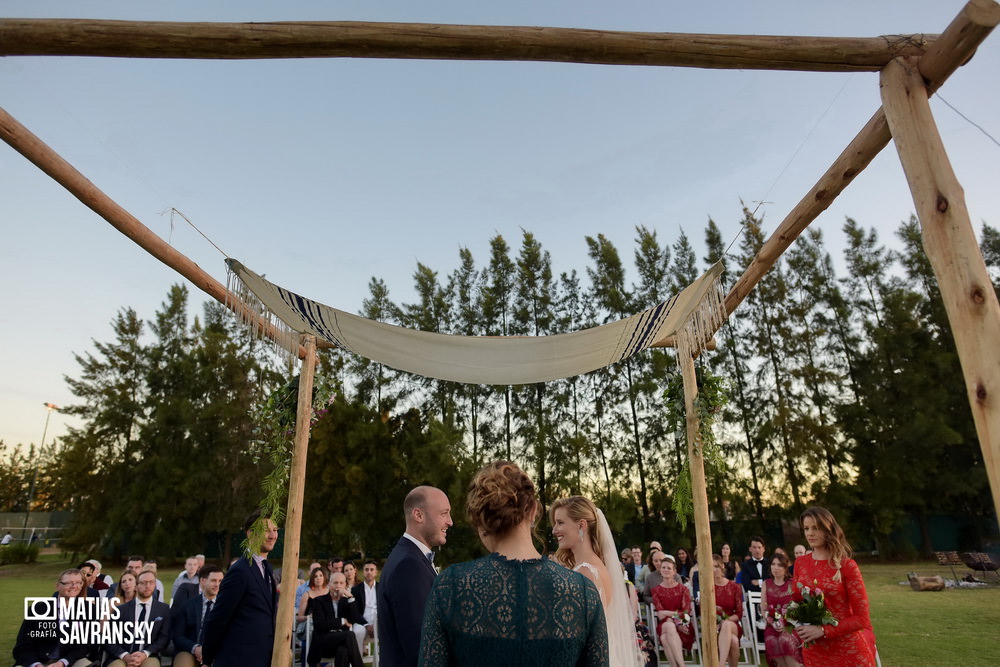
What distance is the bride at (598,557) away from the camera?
3.25 metres

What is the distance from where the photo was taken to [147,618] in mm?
5695

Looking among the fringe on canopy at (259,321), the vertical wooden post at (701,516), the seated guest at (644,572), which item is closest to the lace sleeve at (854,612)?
the vertical wooden post at (701,516)

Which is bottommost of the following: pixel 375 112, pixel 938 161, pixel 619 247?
pixel 938 161

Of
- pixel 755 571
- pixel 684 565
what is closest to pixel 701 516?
pixel 755 571

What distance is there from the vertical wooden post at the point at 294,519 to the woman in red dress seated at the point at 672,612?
3.71 m

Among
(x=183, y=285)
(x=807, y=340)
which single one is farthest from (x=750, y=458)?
(x=183, y=285)

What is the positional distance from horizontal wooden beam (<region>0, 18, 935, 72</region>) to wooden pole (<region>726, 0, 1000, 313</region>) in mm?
161

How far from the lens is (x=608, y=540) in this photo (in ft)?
11.3

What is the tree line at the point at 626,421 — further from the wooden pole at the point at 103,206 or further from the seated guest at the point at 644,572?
the wooden pole at the point at 103,206

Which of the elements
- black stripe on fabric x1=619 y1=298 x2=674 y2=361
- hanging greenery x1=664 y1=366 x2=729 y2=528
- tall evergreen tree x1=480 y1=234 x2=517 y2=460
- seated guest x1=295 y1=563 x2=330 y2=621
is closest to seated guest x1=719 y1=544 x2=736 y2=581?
hanging greenery x1=664 y1=366 x2=729 y2=528

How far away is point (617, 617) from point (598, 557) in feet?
1.23

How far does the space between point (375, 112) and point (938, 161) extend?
606 centimetres

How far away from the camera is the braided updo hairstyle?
1.67 meters

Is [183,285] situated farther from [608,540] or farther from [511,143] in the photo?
[608,540]
